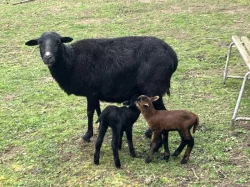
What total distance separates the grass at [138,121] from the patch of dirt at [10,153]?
0.05ft

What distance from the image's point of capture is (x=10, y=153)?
6.02 m

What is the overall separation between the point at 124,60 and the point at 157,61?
460 millimetres

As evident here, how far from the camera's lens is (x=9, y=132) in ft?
21.7

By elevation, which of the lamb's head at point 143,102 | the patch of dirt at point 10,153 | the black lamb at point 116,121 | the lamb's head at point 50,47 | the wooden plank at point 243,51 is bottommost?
the patch of dirt at point 10,153

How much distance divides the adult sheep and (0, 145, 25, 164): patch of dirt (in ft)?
3.52

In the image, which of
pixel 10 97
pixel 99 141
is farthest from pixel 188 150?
pixel 10 97

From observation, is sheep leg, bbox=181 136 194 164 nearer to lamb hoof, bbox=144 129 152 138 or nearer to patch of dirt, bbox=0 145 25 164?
lamb hoof, bbox=144 129 152 138

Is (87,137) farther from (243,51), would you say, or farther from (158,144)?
(243,51)

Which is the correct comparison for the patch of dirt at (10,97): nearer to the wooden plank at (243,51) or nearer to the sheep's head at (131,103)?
the sheep's head at (131,103)

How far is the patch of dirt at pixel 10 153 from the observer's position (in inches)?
231

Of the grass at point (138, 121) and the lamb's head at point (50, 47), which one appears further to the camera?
the lamb's head at point (50, 47)

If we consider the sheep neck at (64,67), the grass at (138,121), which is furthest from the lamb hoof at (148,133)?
the sheep neck at (64,67)

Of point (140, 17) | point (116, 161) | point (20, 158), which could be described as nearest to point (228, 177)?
point (116, 161)

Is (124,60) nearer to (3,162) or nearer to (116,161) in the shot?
(116,161)
